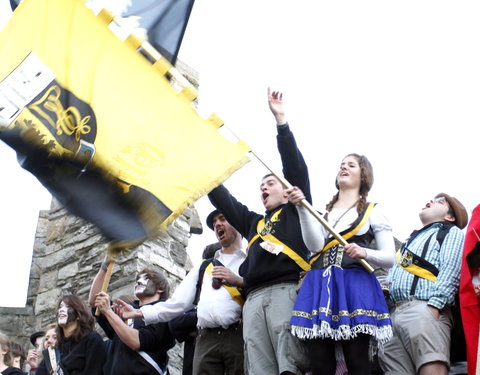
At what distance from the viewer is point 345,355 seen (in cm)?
612

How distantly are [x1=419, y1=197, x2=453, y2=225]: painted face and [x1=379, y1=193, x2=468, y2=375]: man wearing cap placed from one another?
10 millimetres

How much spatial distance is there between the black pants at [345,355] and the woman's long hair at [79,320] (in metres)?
2.31

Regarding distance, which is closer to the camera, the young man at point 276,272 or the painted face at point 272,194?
the young man at point 276,272

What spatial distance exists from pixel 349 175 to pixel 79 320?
2531mm

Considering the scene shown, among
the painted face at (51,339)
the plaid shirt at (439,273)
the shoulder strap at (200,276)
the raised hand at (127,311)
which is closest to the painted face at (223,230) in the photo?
the shoulder strap at (200,276)

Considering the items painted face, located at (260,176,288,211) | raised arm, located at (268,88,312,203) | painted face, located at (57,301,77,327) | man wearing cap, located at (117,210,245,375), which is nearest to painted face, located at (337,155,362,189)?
raised arm, located at (268,88,312,203)

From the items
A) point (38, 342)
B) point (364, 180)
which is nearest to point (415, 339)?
point (364, 180)

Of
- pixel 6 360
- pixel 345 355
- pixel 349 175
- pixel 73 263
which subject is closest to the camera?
pixel 345 355

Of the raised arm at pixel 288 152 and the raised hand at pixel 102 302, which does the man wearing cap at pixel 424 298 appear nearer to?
the raised arm at pixel 288 152

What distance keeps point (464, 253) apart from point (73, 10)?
305cm

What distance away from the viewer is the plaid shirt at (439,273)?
647 centimetres

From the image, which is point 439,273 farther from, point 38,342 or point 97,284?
point 38,342

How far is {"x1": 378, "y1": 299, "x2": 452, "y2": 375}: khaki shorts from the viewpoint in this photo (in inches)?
249

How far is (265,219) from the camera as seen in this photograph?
6883mm
